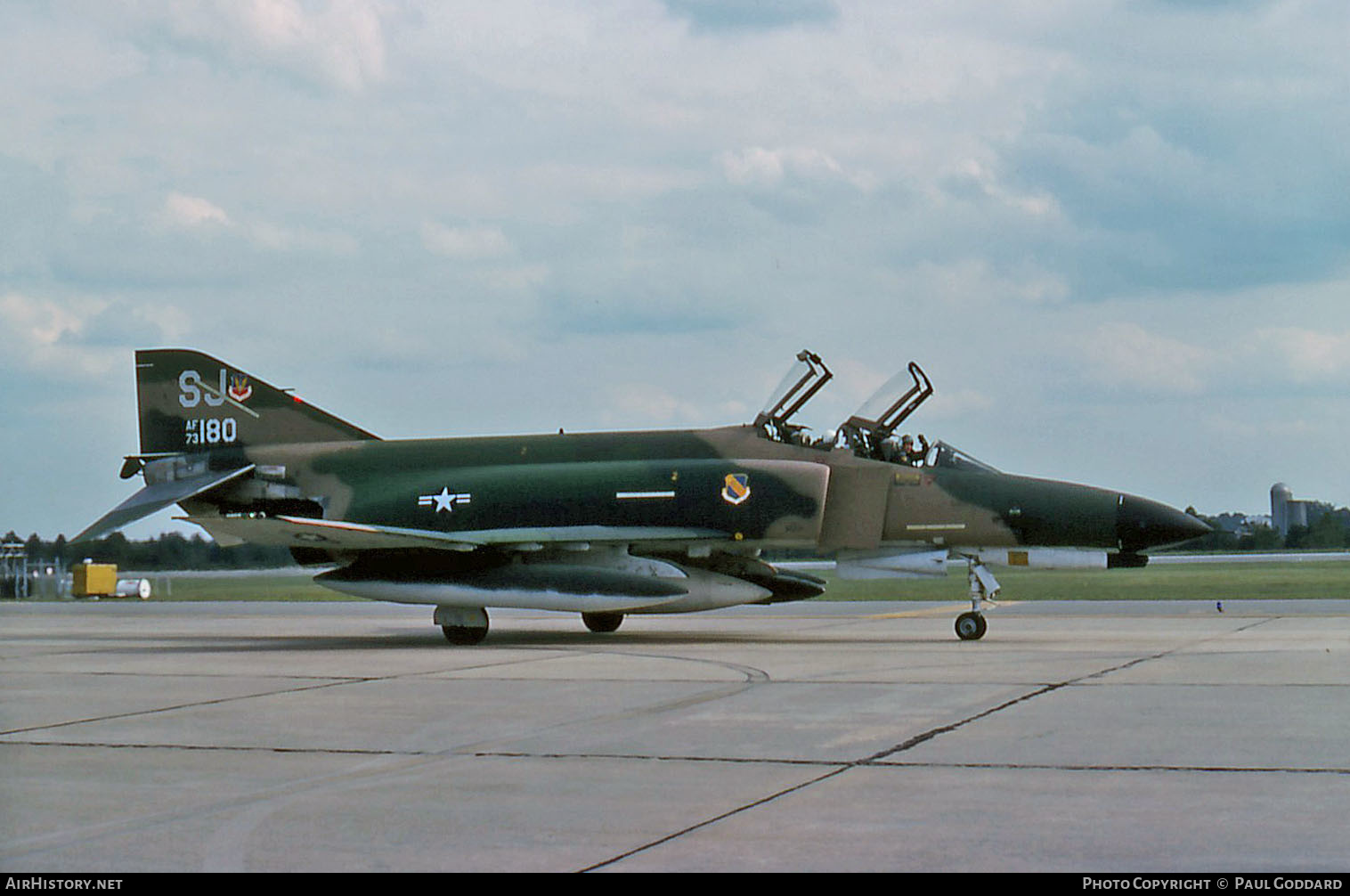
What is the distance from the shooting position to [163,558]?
29047 millimetres

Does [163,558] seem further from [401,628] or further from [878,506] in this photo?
[878,506]

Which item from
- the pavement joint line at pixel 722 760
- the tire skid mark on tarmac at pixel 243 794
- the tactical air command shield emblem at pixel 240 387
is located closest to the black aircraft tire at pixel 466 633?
the tactical air command shield emblem at pixel 240 387

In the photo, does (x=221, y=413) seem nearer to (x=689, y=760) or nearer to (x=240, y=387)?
(x=240, y=387)

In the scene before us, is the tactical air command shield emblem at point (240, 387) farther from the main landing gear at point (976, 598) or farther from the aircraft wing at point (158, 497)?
the main landing gear at point (976, 598)

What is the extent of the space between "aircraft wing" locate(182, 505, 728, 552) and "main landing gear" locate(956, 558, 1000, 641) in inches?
110

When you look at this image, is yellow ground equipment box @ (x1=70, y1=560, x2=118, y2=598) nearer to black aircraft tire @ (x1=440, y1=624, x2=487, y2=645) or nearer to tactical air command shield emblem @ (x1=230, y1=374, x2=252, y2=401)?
tactical air command shield emblem @ (x1=230, y1=374, x2=252, y2=401)

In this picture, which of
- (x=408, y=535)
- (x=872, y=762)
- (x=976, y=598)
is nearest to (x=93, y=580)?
(x=408, y=535)

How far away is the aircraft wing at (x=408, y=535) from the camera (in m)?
15.3

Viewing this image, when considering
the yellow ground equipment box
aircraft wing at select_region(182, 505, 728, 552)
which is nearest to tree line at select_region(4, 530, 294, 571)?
the yellow ground equipment box

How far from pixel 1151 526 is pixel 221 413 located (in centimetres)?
1199

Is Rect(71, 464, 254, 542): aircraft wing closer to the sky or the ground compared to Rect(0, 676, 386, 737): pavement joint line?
closer to the sky

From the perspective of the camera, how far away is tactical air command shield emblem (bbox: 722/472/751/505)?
15758mm

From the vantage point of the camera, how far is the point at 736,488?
51.8ft

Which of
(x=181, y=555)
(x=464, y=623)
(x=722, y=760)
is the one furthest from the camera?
(x=181, y=555)
